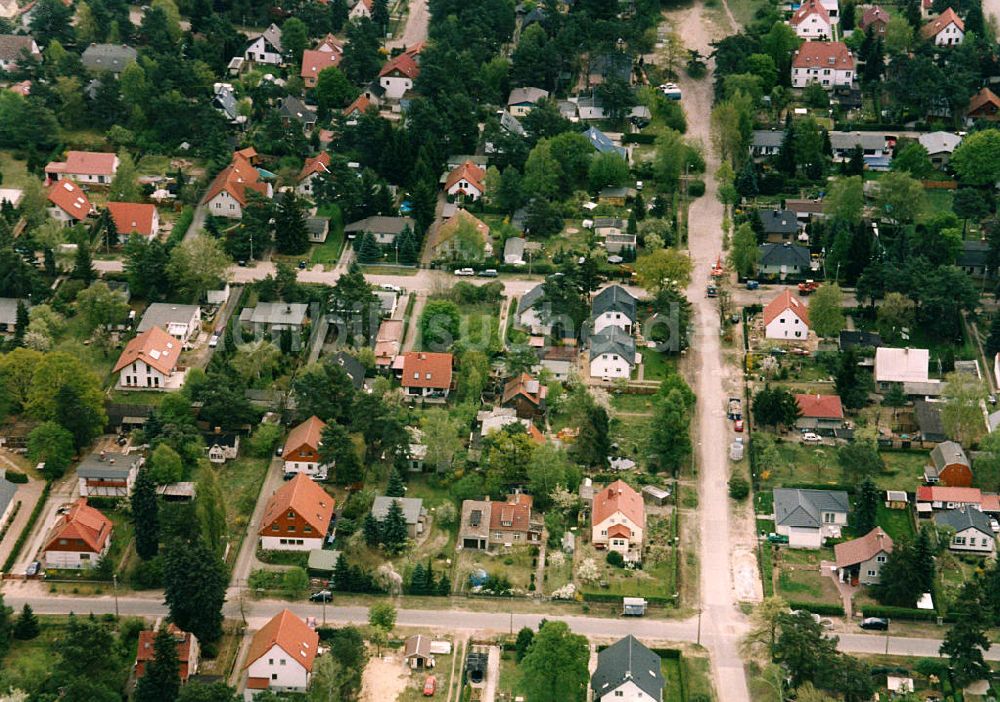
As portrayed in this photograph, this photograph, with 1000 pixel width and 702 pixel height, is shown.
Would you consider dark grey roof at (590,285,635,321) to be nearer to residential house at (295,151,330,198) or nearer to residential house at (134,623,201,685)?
residential house at (295,151,330,198)

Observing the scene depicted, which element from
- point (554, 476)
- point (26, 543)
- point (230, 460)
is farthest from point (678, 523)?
point (26, 543)

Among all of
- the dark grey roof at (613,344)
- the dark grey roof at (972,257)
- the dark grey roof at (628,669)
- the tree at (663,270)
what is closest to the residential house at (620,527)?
the dark grey roof at (628,669)

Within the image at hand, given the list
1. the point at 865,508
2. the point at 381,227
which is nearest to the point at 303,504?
the point at 865,508

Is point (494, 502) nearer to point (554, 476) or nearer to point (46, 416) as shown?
point (554, 476)

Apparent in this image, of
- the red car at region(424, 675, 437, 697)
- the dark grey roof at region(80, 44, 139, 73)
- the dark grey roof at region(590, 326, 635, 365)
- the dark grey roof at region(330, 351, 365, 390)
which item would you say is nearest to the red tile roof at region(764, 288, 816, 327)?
the dark grey roof at region(590, 326, 635, 365)

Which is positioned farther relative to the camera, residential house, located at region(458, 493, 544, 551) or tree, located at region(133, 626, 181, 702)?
residential house, located at region(458, 493, 544, 551)

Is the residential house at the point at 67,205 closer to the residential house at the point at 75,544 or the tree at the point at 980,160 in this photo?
the residential house at the point at 75,544
